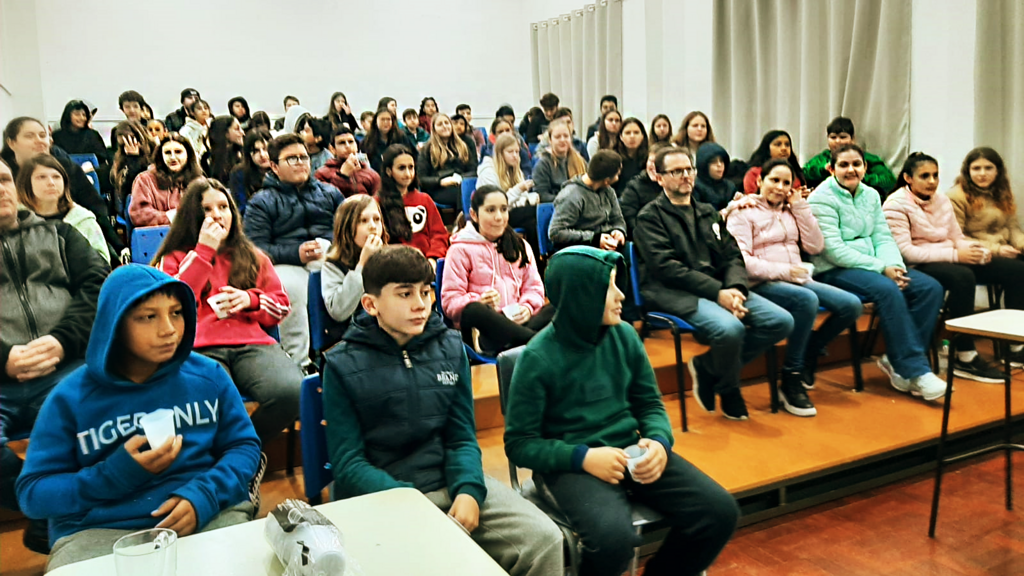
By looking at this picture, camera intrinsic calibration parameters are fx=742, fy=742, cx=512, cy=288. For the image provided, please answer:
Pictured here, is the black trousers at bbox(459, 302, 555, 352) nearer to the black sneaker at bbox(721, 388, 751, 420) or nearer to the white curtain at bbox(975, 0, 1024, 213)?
the black sneaker at bbox(721, 388, 751, 420)

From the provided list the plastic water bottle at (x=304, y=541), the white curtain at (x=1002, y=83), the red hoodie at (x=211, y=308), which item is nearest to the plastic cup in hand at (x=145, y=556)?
the plastic water bottle at (x=304, y=541)

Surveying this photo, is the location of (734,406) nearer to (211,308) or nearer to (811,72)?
(211,308)

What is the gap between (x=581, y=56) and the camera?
386 inches

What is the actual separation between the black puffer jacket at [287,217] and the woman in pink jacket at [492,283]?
72 cm

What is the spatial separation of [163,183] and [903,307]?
161 inches

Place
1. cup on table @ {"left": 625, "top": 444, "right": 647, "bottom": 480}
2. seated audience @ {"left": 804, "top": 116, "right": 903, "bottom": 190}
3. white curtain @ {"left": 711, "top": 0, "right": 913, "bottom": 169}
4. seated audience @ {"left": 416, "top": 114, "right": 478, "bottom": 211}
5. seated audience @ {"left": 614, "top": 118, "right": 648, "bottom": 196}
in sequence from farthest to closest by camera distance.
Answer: seated audience @ {"left": 416, "top": 114, "right": 478, "bottom": 211} < seated audience @ {"left": 614, "top": 118, "right": 648, "bottom": 196} < white curtain @ {"left": 711, "top": 0, "right": 913, "bottom": 169} < seated audience @ {"left": 804, "top": 116, "right": 903, "bottom": 190} < cup on table @ {"left": 625, "top": 444, "right": 647, "bottom": 480}

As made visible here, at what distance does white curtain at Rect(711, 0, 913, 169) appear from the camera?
5.50m

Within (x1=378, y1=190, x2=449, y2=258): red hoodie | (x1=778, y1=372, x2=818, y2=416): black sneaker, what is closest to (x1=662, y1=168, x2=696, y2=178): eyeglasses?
(x1=778, y1=372, x2=818, y2=416): black sneaker

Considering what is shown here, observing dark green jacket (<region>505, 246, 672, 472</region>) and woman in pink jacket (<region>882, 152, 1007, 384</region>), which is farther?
woman in pink jacket (<region>882, 152, 1007, 384</region>)

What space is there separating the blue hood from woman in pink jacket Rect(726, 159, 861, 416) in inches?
108

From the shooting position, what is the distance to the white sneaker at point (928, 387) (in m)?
3.54

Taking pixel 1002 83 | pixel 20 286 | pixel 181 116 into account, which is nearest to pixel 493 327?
pixel 20 286


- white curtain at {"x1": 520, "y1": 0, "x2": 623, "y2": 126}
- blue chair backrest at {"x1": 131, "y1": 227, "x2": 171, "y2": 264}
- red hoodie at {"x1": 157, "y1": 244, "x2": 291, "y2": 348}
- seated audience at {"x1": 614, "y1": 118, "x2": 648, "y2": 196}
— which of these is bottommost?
red hoodie at {"x1": 157, "y1": 244, "x2": 291, "y2": 348}

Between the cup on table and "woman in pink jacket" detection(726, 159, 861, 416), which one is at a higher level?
"woman in pink jacket" detection(726, 159, 861, 416)
